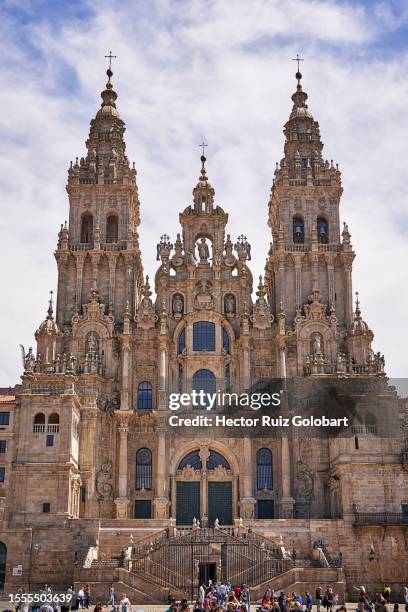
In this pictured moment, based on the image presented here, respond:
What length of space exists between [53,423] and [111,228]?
19087mm

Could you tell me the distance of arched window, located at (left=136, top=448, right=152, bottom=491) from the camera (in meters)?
57.6

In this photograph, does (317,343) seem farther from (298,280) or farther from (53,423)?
(53,423)

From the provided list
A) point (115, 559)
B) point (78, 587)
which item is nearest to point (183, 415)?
point (115, 559)

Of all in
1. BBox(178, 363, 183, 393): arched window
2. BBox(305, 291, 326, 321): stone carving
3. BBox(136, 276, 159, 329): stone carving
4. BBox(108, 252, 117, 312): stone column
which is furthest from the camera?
BBox(108, 252, 117, 312): stone column

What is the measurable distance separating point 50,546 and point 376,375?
24.7 meters

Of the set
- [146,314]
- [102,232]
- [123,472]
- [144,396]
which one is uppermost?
[102,232]

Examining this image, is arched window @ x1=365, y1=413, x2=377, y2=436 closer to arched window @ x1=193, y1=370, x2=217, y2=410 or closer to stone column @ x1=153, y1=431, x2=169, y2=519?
arched window @ x1=193, y1=370, x2=217, y2=410

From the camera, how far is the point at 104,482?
56.4 metres

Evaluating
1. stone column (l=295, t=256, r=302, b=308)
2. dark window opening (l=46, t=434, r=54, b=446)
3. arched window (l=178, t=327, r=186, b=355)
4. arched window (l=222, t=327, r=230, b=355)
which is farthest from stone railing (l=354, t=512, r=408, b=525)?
dark window opening (l=46, t=434, r=54, b=446)

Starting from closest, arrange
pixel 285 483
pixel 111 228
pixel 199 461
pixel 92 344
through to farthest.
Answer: pixel 285 483
pixel 199 461
pixel 92 344
pixel 111 228


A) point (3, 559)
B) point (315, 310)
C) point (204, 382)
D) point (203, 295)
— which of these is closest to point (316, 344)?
point (315, 310)

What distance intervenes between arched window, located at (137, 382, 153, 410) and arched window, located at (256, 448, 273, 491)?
843 cm

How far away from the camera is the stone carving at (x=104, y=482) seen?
184 ft

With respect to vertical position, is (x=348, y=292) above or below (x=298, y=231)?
below
